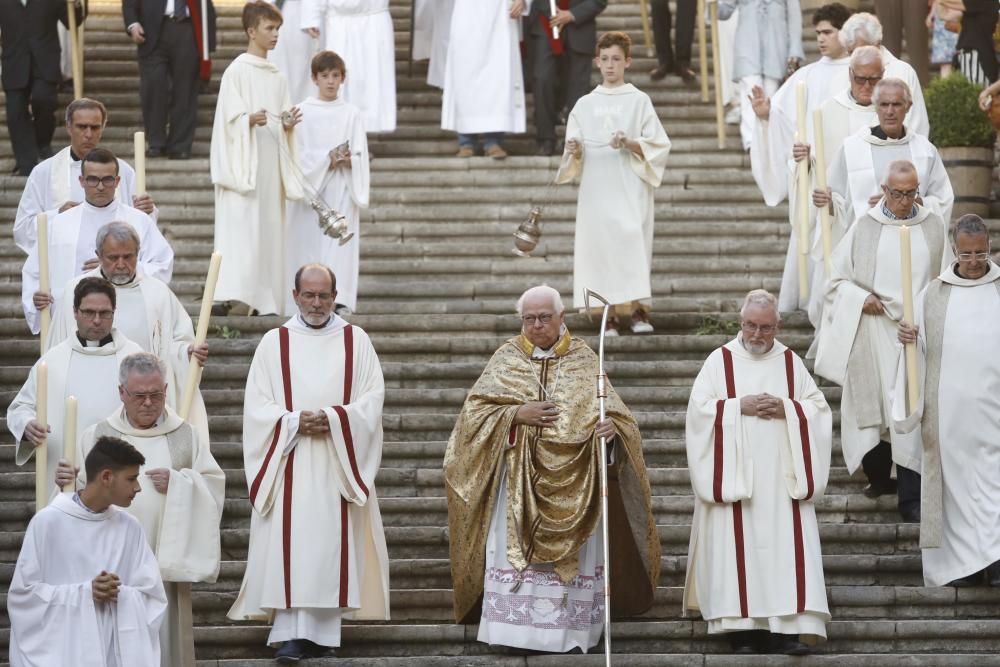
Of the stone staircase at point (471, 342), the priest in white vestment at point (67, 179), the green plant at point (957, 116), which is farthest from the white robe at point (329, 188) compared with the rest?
the green plant at point (957, 116)

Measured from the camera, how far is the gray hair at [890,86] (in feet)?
43.2

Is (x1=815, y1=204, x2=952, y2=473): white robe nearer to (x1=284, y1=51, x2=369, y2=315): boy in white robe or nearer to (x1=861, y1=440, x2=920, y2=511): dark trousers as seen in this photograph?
(x1=861, y1=440, x2=920, y2=511): dark trousers

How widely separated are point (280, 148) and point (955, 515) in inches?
214

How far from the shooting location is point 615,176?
14.7 m

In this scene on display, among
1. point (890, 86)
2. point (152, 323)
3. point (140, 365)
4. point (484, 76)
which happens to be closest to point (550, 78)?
point (484, 76)

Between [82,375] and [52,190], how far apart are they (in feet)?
8.70

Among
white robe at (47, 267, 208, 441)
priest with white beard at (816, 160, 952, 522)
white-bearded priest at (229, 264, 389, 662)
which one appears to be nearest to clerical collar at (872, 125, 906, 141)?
priest with white beard at (816, 160, 952, 522)

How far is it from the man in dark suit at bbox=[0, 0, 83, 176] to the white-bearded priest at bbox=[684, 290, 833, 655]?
728 cm

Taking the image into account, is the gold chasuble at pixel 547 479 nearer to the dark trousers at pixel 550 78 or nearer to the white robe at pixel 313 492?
the white robe at pixel 313 492

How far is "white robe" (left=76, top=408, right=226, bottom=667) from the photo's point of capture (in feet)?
35.5

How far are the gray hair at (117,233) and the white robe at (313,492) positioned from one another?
895 millimetres


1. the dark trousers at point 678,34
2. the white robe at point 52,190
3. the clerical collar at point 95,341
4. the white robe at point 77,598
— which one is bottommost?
the white robe at point 77,598

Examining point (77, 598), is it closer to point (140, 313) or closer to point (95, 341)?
point (95, 341)

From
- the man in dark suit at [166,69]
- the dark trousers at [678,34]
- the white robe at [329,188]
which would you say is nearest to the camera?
the white robe at [329,188]
